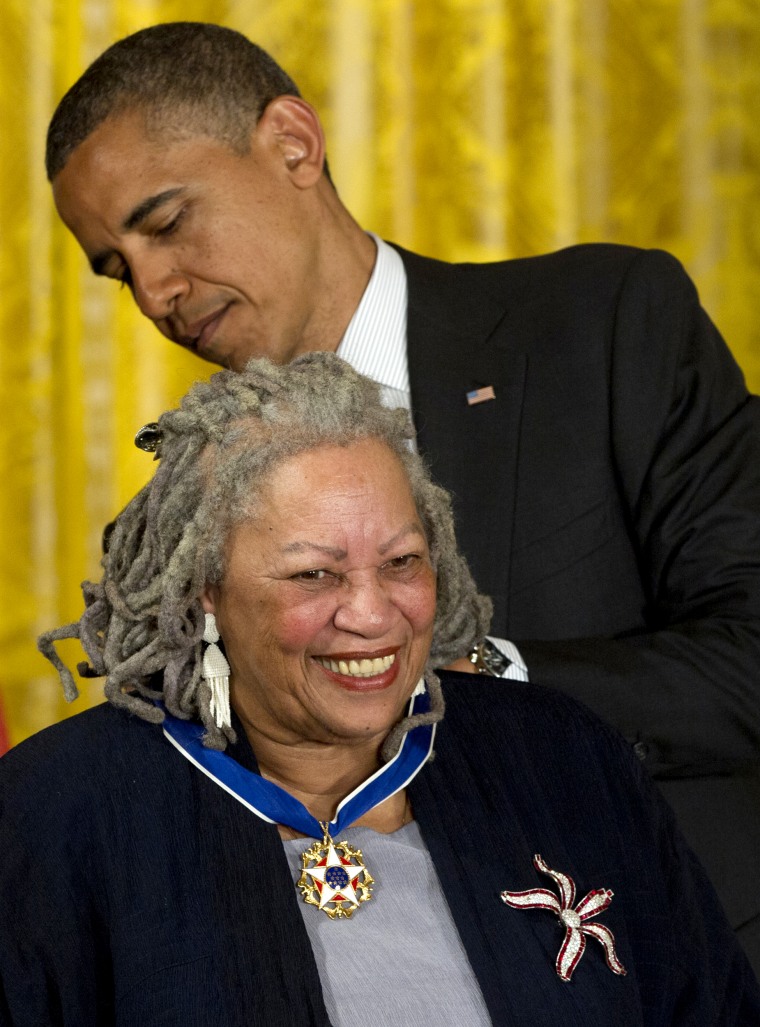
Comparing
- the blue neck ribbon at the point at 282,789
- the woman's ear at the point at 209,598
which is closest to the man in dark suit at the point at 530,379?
the blue neck ribbon at the point at 282,789

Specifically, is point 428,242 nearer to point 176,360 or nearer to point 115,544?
point 176,360

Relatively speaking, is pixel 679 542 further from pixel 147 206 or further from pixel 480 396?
pixel 147 206

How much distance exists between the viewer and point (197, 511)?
2.04 meters

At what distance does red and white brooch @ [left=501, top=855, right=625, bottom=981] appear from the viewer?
1987 mm

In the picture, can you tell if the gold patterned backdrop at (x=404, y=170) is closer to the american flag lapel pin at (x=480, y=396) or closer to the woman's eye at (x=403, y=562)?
the american flag lapel pin at (x=480, y=396)

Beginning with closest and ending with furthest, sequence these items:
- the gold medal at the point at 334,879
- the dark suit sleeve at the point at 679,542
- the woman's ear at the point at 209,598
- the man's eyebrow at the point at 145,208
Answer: the gold medal at the point at 334,879 < the woman's ear at the point at 209,598 < the dark suit sleeve at the point at 679,542 < the man's eyebrow at the point at 145,208

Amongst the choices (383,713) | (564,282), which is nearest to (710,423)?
(564,282)

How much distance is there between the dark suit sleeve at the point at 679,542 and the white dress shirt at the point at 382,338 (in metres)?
0.37

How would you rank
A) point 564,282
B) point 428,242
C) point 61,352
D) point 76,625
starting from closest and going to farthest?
point 76,625 < point 564,282 < point 61,352 < point 428,242

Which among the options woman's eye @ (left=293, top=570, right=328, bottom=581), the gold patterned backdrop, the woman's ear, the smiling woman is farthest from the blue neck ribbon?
the gold patterned backdrop

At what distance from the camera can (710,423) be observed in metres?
2.52

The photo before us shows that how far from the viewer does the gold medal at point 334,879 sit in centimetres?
194

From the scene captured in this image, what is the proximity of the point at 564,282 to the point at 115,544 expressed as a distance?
100 cm

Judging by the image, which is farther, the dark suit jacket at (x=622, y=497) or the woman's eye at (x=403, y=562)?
the dark suit jacket at (x=622, y=497)
